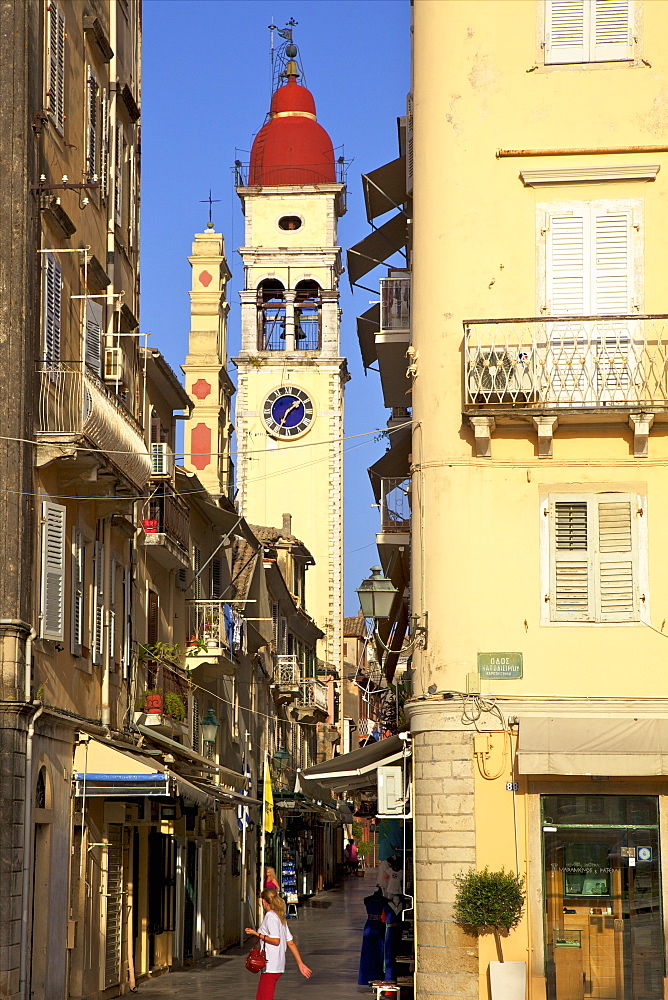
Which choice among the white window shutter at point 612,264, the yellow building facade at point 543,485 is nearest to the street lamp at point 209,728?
the yellow building facade at point 543,485

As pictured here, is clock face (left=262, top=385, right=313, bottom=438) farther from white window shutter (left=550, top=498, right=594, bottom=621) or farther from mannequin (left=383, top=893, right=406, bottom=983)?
white window shutter (left=550, top=498, right=594, bottom=621)

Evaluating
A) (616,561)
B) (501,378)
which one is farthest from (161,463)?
(616,561)

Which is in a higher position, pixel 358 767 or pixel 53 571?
pixel 53 571

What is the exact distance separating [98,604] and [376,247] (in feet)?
23.5

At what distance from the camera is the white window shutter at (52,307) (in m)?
20.3

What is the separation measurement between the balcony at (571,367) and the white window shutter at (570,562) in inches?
45.8

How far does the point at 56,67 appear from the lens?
2125 centimetres

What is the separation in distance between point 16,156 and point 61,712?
23.2 ft

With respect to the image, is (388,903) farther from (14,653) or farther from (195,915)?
(195,915)

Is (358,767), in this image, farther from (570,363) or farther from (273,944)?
(570,363)

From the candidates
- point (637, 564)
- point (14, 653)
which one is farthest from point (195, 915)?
point (637, 564)

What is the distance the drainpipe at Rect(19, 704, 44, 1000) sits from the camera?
18297 millimetres

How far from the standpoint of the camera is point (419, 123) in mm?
19469

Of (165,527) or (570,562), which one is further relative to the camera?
(165,527)
